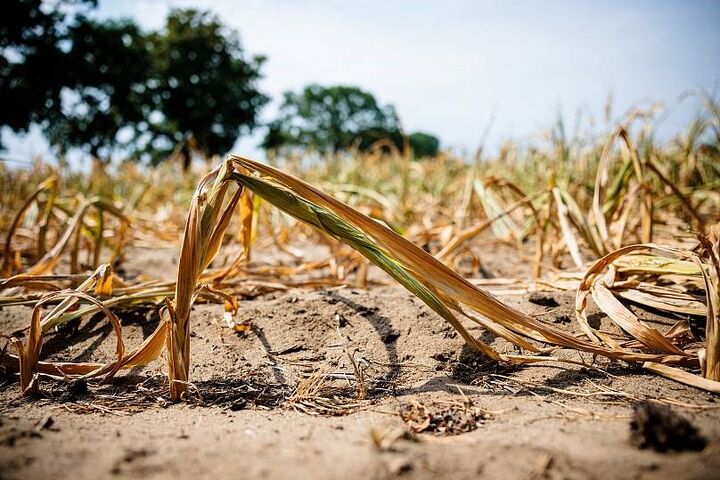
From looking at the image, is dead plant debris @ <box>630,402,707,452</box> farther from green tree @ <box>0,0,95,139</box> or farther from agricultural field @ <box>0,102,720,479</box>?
green tree @ <box>0,0,95,139</box>

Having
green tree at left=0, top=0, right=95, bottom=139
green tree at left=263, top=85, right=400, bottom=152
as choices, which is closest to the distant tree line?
green tree at left=0, top=0, right=95, bottom=139

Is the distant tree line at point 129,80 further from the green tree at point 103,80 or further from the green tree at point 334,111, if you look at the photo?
the green tree at point 334,111

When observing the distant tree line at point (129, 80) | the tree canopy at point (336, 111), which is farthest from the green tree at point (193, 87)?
the tree canopy at point (336, 111)

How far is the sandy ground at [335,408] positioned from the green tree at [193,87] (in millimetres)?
23985

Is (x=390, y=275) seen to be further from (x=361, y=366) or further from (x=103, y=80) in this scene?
(x=103, y=80)

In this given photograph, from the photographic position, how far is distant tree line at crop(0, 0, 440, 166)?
61.9ft

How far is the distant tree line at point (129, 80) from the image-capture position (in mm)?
18875

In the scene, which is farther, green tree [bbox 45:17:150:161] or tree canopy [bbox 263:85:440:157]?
tree canopy [bbox 263:85:440:157]

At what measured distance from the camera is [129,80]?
22.3 meters

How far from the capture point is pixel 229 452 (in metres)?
0.64

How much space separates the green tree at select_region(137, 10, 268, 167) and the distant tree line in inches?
2.1

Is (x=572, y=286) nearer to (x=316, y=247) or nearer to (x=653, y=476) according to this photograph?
(x=653, y=476)

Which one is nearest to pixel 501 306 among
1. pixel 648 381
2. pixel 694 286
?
pixel 648 381

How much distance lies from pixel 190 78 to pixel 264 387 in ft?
87.4
